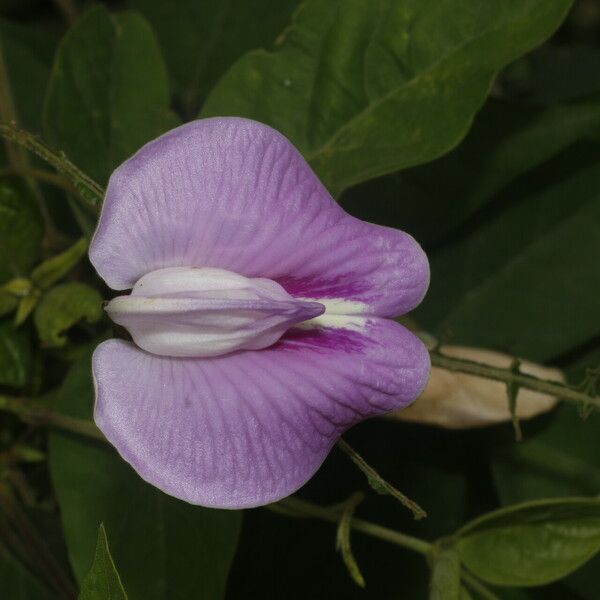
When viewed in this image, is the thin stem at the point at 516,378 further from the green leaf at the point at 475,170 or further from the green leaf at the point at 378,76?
the green leaf at the point at 475,170

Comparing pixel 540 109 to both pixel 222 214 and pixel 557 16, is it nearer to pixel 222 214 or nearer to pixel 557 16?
pixel 557 16

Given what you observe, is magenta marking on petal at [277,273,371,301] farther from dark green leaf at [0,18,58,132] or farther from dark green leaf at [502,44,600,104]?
dark green leaf at [502,44,600,104]

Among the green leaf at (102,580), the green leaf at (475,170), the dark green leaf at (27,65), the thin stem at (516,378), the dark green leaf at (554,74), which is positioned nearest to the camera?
the green leaf at (102,580)

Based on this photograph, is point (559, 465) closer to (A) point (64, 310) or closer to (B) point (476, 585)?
(B) point (476, 585)

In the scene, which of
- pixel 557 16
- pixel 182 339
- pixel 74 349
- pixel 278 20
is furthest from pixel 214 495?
pixel 278 20

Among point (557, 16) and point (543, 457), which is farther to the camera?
point (543, 457)

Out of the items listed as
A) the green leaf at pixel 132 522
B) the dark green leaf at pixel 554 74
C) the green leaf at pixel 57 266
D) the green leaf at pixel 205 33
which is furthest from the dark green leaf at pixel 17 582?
the dark green leaf at pixel 554 74
